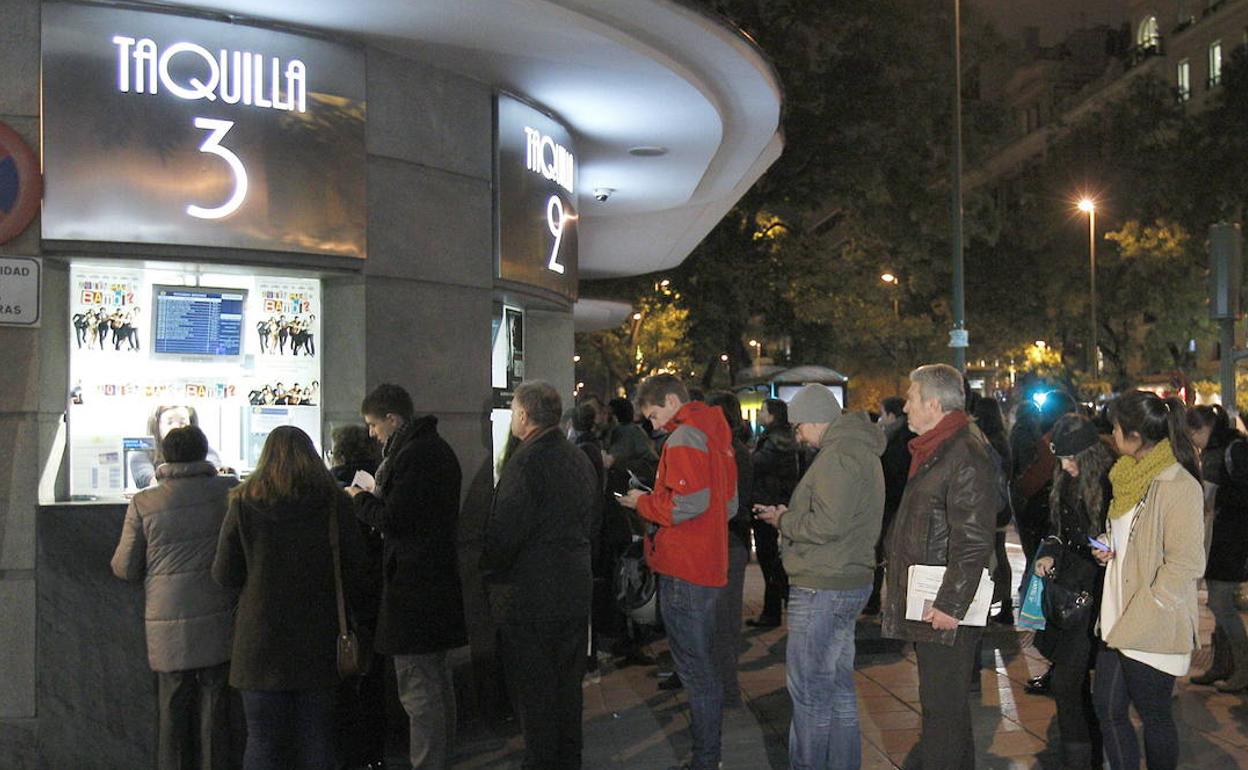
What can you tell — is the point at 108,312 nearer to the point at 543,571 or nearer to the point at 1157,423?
the point at 543,571

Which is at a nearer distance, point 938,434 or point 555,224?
point 938,434

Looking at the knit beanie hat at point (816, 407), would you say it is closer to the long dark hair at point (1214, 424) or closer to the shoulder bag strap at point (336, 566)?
the shoulder bag strap at point (336, 566)

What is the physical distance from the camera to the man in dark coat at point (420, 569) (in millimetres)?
5656

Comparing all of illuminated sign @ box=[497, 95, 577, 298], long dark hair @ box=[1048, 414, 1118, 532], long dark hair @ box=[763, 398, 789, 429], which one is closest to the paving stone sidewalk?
A: long dark hair @ box=[1048, 414, 1118, 532]

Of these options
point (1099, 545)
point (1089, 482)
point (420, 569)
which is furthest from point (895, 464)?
point (420, 569)

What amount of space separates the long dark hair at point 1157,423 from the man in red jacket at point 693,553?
1908 mm

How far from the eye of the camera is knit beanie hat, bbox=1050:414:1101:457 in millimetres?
5633

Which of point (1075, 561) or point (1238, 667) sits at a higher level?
point (1075, 561)

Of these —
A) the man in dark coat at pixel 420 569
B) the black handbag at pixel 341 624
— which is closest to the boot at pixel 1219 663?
the man in dark coat at pixel 420 569

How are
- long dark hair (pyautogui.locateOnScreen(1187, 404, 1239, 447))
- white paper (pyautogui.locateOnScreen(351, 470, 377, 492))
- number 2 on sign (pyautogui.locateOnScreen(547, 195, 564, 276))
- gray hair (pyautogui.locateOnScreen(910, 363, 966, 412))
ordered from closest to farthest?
gray hair (pyautogui.locateOnScreen(910, 363, 966, 412)) < white paper (pyautogui.locateOnScreen(351, 470, 377, 492)) < long dark hair (pyautogui.locateOnScreen(1187, 404, 1239, 447)) < number 2 on sign (pyautogui.locateOnScreen(547, 195, 564, 276))

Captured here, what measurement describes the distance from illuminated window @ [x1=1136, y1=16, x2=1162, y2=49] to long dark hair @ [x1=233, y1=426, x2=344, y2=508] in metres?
62.2

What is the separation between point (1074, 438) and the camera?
564 centimetres

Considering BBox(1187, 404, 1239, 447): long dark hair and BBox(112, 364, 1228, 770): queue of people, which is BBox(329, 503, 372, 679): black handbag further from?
BBox(1187, 404, 1239, 447): long dark hair

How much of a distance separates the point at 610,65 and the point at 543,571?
327 centimetres
